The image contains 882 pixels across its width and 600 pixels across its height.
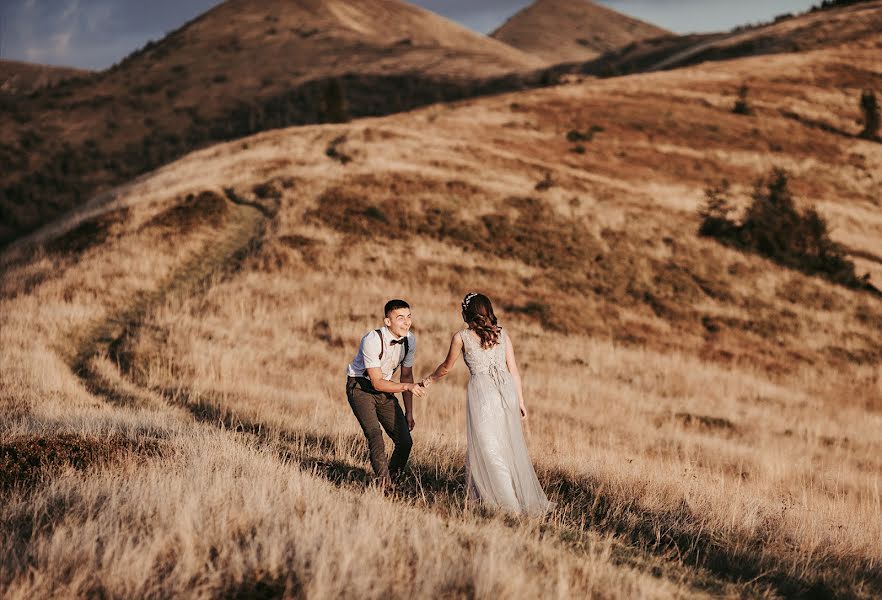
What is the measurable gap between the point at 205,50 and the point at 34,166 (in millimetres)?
67197

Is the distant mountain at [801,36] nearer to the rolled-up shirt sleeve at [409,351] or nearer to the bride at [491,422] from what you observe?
the rolled-up shirt sleeve at [409,351]

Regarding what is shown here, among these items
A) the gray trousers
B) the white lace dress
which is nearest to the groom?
the gray trousers

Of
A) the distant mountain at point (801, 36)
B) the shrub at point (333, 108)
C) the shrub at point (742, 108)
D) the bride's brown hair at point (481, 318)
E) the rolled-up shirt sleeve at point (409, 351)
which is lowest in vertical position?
the rolled-up shirt sleeve at point (409, 351)

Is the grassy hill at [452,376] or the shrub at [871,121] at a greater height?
the shrub at [871,121]

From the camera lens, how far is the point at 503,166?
38.3 metres

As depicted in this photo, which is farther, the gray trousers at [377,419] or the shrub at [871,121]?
the shrub at [871,121]

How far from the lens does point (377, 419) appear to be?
7.55 meters

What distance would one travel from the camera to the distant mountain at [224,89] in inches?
3179

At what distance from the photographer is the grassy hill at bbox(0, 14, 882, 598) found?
15.7 feet

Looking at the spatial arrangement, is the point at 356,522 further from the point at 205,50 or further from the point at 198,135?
the point at 205,50

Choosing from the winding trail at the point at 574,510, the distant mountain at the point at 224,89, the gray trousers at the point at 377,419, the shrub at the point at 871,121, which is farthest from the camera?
the distant mountain at the point at 224,89

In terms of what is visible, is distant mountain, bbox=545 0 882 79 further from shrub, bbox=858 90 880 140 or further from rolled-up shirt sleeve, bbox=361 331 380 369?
rolled-up shirt sleeve, bbox=361 331 380 369

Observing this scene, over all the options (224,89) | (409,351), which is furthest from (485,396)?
(224,89)

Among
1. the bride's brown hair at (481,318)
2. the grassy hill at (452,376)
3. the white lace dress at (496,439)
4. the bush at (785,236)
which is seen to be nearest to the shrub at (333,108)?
the grassy hill at (452,376)
